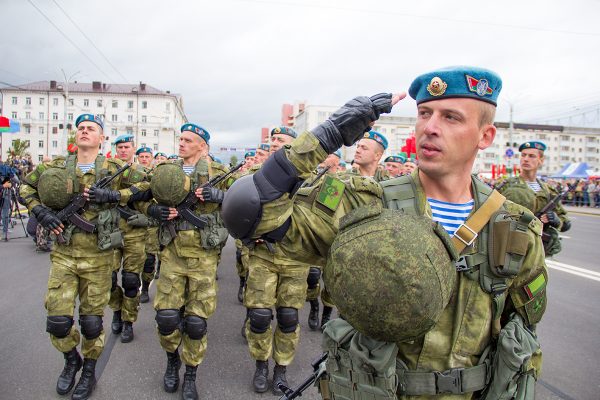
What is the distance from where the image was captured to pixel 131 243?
515 centimetres

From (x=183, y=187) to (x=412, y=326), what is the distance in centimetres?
310

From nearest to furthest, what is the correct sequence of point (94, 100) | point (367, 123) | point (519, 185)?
point (367, 123), point (519, 185), point (94, 100)

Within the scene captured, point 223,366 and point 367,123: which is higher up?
point 367,123

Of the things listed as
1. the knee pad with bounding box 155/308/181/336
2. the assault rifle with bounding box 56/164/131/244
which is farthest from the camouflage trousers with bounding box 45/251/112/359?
the knee pad with bounding box 155/308/181/336

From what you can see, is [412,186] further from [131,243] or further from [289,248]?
[131,243]

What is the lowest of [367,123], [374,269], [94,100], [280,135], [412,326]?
[412,326]

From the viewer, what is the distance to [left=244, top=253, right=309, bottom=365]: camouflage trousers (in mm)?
3420

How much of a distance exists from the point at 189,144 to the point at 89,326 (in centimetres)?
207

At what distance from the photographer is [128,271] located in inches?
188

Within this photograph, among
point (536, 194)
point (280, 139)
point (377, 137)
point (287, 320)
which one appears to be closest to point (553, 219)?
point (536, 194)

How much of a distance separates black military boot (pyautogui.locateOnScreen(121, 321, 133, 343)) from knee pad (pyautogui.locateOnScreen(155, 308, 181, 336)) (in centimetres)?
120

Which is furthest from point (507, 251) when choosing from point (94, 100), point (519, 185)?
point (94, 100)

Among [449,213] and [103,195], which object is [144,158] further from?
[449,213]

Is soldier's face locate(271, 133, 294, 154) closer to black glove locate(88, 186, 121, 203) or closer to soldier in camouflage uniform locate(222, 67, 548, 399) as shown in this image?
black glove locate(88, 186, 121, 203)
